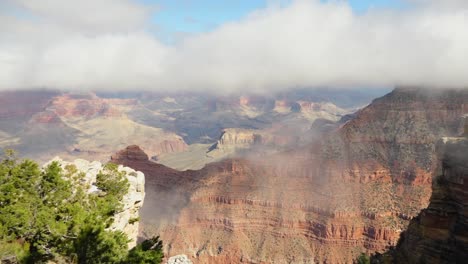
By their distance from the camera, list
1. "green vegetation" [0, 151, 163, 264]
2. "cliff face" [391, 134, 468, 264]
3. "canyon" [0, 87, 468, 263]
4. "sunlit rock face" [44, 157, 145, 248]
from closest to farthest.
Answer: "green vegetation" [0, 151, 163, 264] → "sunlit rock face" [44, 157, 145, 248] → "cliff face" [391, 134, 468, 264] → "canyon" [0, 87, 468, 263]

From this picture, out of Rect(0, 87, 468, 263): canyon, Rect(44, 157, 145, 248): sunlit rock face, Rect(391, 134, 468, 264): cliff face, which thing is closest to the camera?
Rect(44, 157, 145, 248): sunlit rock face

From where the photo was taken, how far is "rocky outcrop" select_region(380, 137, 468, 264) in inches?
1614

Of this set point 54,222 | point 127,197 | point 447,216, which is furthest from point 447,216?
point 54,222

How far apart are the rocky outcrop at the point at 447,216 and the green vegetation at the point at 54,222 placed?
30.8 metres

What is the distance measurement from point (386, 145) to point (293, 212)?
3228 centimetres

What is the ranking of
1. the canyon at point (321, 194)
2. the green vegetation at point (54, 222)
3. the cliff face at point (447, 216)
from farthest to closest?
the canyon at point (321, 194) < the cliff face at point (447, 216) < the green vegetation at point (54, 222)

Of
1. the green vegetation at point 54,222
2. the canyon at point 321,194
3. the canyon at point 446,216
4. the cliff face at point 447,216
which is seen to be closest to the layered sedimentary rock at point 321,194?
the canyon at point 321,194

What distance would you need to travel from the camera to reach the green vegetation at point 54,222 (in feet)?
81.4

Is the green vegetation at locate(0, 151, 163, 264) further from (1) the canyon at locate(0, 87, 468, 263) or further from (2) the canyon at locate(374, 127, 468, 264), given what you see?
(1) the canyon at locate(0, 87, 468, 263)

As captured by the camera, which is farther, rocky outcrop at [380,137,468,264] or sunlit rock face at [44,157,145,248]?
rocky outcrop at [380,137,468,264]

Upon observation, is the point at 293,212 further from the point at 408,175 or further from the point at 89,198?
the point at 89,198

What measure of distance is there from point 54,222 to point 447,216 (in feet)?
128

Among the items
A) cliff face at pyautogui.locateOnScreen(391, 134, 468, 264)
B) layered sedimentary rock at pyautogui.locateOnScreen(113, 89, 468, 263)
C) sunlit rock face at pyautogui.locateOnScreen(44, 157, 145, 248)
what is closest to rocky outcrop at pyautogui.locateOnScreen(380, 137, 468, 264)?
cliff face at pyautogui.locateOnScreen(391, 134, 468, 264)

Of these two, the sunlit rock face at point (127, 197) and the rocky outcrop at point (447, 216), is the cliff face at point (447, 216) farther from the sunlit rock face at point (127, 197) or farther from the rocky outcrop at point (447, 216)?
the sunlit rock face at point (127, 197)
